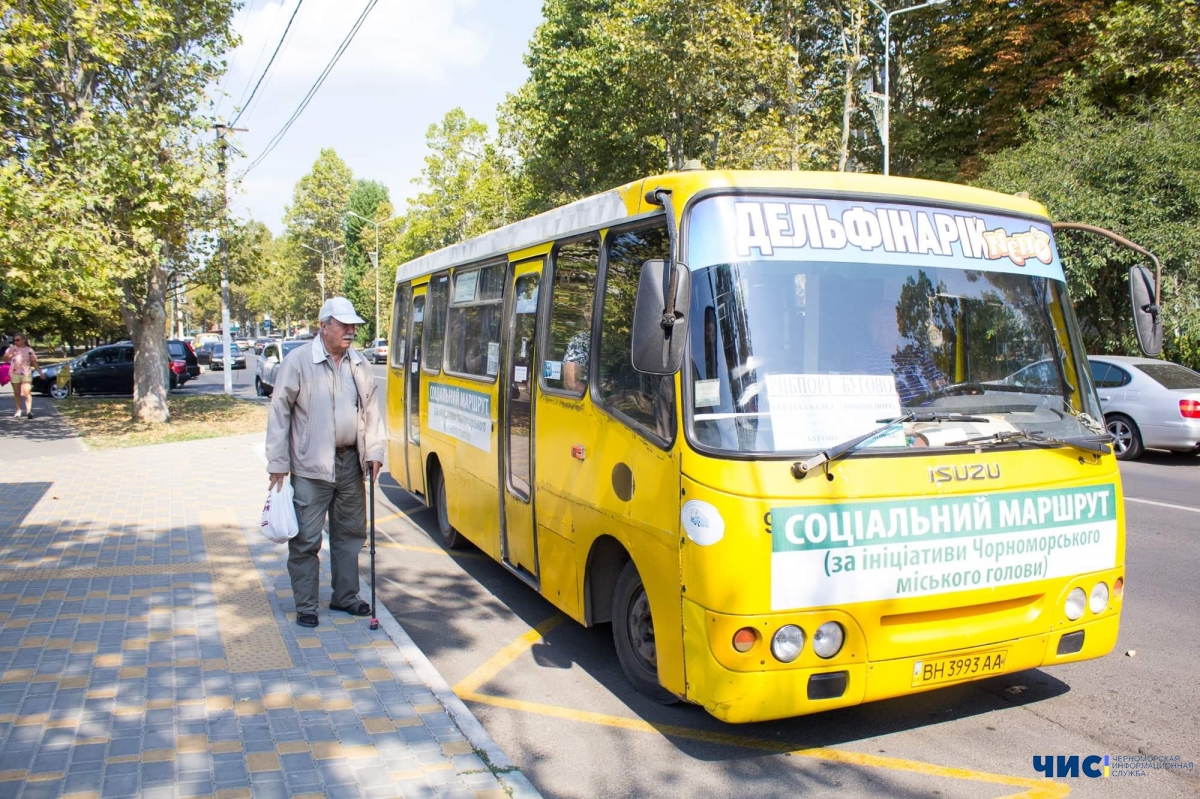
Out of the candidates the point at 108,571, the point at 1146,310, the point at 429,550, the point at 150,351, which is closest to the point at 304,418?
the point at 108,571

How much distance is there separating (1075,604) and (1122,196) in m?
17.1

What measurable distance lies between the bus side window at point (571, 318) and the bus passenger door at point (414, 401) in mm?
3598

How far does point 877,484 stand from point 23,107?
16.7 m

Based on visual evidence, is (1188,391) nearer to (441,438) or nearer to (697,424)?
(441,438)

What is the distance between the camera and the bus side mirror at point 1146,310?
4.85m

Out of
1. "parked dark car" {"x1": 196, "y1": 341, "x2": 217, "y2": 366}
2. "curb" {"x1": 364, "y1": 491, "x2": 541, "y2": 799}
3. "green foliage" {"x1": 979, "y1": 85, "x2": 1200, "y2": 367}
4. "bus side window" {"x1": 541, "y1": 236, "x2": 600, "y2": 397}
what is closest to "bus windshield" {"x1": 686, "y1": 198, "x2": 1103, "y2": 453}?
"bus side window" {"x1": 541, "y1": 236, "x2": 600, "y2": 397}

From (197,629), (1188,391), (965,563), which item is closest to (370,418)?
(197,629)

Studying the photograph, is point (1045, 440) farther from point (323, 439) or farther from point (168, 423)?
point (168, 423)

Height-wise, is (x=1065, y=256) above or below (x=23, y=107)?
below

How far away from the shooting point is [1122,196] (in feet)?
60.1

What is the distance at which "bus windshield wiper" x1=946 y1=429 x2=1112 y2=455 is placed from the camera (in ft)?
13.6

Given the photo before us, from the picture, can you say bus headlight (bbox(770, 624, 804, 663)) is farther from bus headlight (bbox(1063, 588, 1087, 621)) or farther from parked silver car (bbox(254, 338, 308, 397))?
parked silver car (bbox(254, 338, 308, 397))

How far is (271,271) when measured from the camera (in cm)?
2311

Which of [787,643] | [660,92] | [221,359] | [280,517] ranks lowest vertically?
[787,643]
